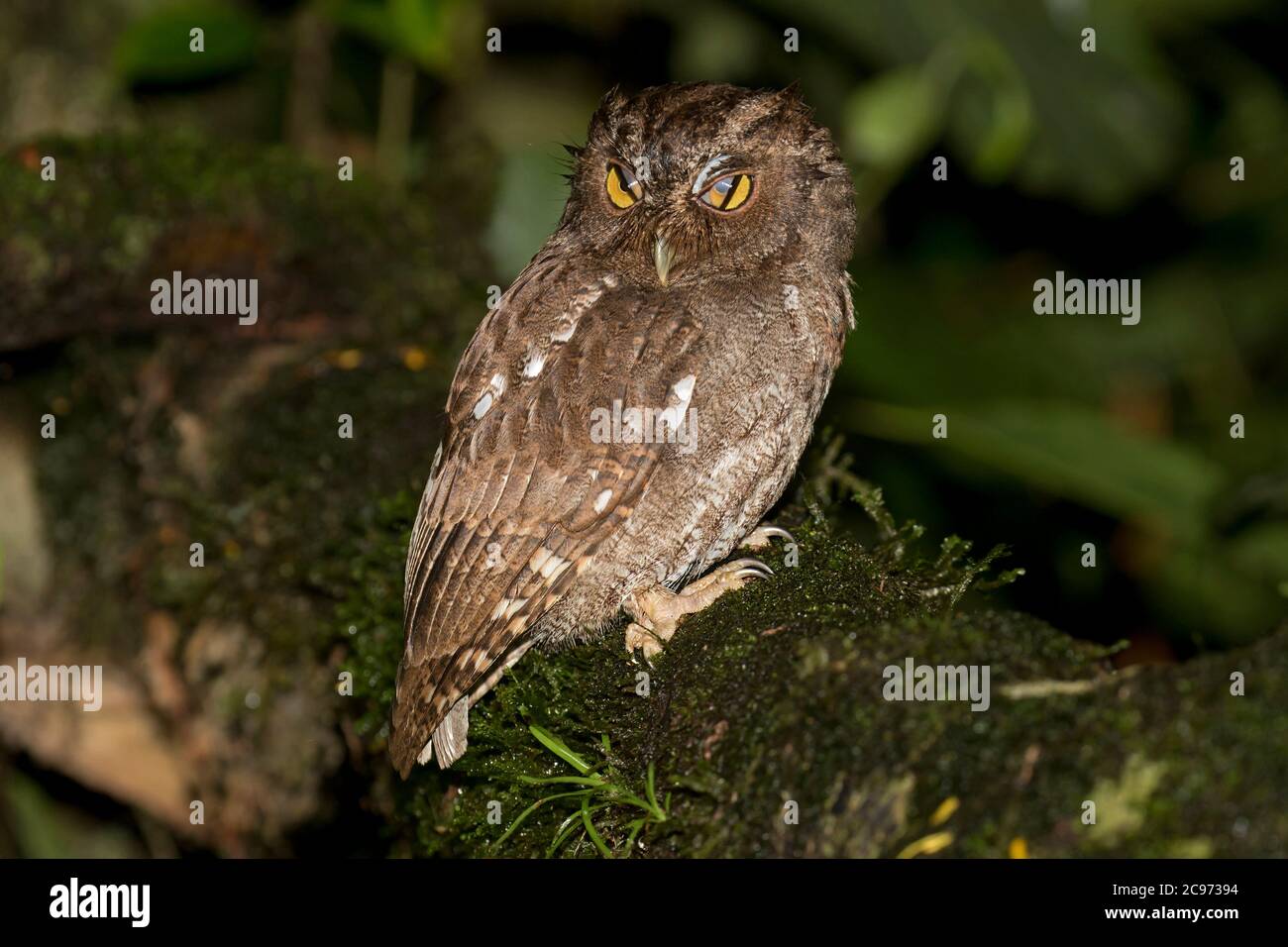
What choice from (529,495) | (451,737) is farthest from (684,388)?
(451,737)

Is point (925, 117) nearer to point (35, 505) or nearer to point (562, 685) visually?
point (562, 685)

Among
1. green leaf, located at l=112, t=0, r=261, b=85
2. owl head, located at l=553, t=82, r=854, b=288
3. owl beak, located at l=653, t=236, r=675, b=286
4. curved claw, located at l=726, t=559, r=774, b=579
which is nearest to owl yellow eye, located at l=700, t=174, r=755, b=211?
owl head, located at l=553, t=82, r=854, b=288

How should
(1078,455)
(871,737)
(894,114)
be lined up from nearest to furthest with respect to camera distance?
(871,737) < (1078,455) < (894,114)

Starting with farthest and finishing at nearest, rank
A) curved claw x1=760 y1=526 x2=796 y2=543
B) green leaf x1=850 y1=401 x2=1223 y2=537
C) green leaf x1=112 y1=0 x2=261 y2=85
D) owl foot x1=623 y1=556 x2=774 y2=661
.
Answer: green leaf x1=112 y1=0 x2=261 y2=85, green leaf x1=850 y1=401 x2=1223 y2=537, curved claw x1=760 y1=526 x2=796 y2=543, owl foot x1=623 y1=556 x2=774 y2=661

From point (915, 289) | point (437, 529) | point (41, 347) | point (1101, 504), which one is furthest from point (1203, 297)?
point (41, 347)

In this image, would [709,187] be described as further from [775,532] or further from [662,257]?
[775,532]

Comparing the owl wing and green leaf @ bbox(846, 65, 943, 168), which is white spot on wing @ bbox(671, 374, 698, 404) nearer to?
the owl wing
